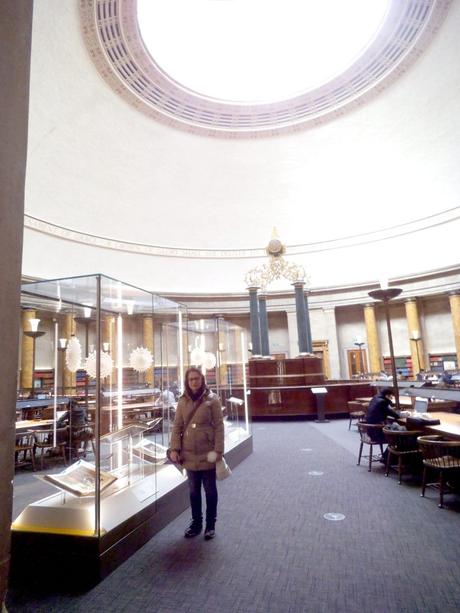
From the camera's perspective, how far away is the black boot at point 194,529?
3.88 meters

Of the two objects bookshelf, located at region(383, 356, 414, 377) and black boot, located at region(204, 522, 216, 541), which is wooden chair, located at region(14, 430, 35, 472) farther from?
bookshelf, located at region(383, 356, 414, 377)

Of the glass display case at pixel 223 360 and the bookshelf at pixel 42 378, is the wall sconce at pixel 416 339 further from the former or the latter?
the bookshelf at pixel 42 378

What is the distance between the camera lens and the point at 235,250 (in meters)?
20.7

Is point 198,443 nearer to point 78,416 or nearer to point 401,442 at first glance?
point 401,442

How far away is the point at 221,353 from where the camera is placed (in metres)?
8.28

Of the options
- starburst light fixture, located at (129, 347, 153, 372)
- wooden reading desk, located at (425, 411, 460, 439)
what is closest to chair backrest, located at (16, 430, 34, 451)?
starburst light fixture, located at (129, 347, 153, 372)

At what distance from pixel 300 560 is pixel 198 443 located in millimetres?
1341

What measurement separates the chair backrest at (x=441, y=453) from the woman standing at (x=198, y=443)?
2477 mm

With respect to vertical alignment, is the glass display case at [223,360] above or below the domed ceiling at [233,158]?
below

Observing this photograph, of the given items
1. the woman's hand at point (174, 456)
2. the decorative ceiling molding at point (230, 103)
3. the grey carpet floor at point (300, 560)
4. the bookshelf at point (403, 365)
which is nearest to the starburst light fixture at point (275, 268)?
the decorative ceiling molding at point (230, 103)

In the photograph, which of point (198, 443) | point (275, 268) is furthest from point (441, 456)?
point (275, 268)

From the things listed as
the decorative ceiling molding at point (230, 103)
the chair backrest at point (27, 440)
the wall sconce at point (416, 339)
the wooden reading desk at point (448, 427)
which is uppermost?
the decorative ceiling molding at point (230, 103)

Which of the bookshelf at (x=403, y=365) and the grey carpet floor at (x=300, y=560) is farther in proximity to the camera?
the bookshelf at (x=403, y=365)

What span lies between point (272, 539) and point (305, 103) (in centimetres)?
1540
